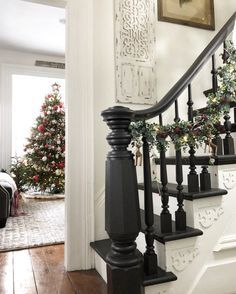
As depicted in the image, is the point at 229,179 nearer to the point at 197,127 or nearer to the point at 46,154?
the point at 197,127

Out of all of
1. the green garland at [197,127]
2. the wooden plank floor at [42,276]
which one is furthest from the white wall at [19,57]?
the green garland at [197,127]

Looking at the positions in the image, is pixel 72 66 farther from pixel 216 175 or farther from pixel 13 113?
pixel 13 113

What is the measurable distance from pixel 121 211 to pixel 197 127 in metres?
0.68

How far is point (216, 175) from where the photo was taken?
5.05ft

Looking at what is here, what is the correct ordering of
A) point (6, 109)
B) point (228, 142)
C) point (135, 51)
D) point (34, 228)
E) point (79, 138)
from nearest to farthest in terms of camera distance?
1. point (228, 142)
2. point (79, 138)
3. point (135, 51)
4. point (34, 228)
5. point (6, 109)

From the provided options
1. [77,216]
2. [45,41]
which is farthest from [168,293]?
[45,41]

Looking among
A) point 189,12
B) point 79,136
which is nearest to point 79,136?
point 79,136

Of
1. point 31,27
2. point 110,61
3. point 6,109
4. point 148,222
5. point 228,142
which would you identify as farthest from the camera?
point 6,109

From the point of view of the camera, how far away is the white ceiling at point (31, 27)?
3.73 meters

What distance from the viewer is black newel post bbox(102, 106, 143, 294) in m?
Answer: 1.11

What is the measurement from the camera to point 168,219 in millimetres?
1394

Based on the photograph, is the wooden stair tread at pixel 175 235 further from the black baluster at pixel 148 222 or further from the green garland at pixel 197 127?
the green garland at pixel 197 127

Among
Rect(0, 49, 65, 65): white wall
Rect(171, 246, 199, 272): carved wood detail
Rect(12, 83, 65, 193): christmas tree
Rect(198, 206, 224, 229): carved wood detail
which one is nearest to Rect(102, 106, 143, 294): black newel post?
Rect(171, 246, 199, 272): carved wood detail

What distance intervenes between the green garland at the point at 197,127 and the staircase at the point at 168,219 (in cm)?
1
